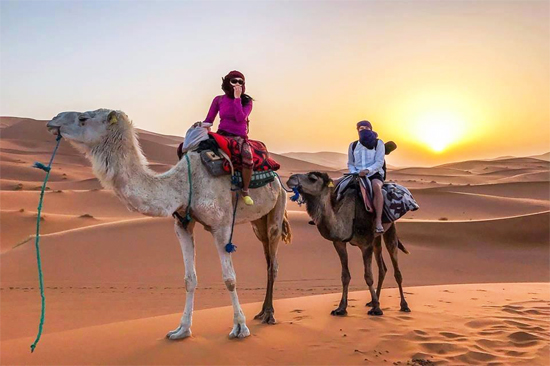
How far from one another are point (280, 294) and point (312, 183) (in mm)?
5066

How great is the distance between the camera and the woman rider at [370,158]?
7293 mm

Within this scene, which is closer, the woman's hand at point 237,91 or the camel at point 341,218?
the woman's hand at point 237,91

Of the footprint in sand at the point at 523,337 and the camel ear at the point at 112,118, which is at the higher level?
the camel ear at the point at 112,118

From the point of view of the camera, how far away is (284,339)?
5.97m

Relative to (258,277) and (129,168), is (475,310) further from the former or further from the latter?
(258,277)

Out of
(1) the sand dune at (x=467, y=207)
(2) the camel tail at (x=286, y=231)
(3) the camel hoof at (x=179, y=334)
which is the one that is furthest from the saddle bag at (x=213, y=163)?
(1) the sand dune at (x=467, y=207)

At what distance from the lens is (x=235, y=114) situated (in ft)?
20.4

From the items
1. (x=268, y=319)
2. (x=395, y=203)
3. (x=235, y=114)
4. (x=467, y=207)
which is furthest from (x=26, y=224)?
(x=467, y=207)

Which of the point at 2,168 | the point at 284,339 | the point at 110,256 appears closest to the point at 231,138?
the point at 284,339

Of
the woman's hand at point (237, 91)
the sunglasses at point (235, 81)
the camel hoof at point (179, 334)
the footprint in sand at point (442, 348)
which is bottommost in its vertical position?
the camel hoof at point (179, 334)

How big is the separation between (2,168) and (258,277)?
116 feet

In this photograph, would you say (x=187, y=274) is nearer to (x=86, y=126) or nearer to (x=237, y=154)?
(x=237, y=154)

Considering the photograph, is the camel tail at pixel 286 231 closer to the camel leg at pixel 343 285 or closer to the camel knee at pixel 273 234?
the camel knee at pixel 273 234

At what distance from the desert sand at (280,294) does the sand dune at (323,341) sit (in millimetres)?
24
